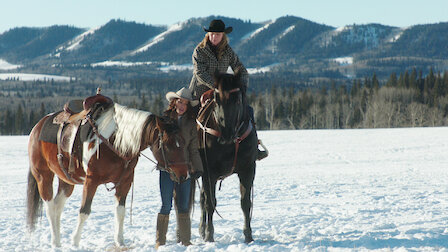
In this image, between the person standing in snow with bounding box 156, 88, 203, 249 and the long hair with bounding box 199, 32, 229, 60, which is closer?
the person standing in snow with bounding box 156, 88, 203, 249

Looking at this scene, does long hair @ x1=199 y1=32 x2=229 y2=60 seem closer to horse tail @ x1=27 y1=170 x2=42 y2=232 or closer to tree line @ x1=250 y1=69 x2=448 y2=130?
horse tail @ x1=27 y1=170 x2=42 y2=232

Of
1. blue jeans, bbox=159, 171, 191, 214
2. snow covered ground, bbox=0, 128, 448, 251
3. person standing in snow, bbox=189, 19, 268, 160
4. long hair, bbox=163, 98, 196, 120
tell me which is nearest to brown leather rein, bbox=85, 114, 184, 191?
blue jeans, bbox=159, 171, 191, 214

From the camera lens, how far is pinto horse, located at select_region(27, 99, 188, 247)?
14.3ft

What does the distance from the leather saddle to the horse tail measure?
42.3 inches

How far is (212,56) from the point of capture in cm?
519

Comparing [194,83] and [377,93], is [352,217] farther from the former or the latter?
[377,93]

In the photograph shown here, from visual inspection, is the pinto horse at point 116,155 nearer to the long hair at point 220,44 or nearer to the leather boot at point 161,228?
the leather boot at point 161,228

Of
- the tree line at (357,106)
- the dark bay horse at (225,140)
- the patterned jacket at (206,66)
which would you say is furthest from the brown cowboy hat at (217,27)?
the tree line at (357,106)

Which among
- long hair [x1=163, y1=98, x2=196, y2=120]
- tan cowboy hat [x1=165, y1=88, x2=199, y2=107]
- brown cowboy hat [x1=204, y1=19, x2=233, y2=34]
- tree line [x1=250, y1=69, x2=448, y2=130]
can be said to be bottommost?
tree line [x1=250, y1=69, x2=448, y2=130]

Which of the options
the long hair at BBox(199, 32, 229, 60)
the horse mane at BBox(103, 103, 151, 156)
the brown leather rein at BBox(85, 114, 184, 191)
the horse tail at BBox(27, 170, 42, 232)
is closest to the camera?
the brown leather rein at BBox(85, 114, 184, 191)

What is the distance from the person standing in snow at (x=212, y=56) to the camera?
16.7 feet

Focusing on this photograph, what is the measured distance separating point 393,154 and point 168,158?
1855 cm

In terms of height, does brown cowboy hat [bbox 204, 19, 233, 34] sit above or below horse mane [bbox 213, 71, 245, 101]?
above

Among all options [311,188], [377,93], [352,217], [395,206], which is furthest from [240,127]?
[377,93]
